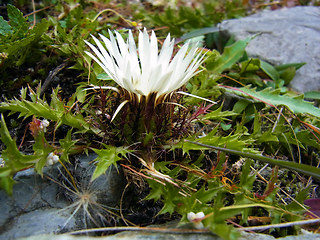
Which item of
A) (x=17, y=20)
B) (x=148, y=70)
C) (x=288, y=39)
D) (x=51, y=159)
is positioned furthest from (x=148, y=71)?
(x=288, y=39)

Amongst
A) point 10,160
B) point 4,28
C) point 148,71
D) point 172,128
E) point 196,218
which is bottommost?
point 196,218

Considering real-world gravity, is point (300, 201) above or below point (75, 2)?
below

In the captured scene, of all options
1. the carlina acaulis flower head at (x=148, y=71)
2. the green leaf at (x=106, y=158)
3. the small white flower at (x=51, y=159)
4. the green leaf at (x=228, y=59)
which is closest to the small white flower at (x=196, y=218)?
the green leaf at (x=106, y=158)

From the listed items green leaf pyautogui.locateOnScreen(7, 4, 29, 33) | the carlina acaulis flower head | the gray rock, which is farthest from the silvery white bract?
the gray rock

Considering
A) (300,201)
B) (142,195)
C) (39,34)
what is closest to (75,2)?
(39,34)

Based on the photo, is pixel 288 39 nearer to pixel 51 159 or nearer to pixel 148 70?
pixel 148 70

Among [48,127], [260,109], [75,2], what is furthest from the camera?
[75,2]

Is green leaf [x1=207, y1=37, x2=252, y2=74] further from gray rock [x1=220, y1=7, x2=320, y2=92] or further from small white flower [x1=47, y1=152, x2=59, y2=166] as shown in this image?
small white flower [x1=47, y1=152, x2=59, y2=166]

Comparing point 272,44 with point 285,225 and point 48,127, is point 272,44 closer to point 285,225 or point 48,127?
point 285,225
